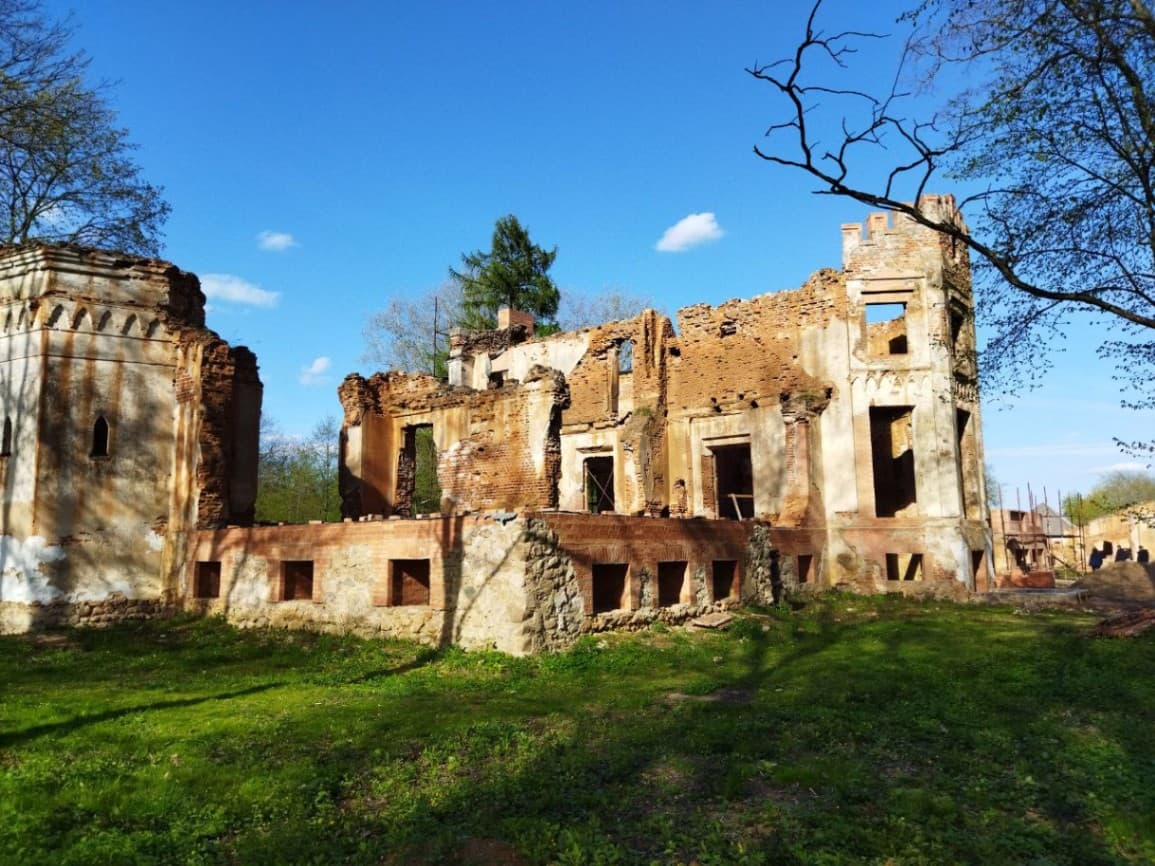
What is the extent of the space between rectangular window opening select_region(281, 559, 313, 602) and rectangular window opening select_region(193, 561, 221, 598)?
206 centimetres

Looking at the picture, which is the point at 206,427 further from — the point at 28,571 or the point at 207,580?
the point at 28,571

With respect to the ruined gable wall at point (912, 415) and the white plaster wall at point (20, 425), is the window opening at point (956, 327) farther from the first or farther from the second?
the white plaster wall at point (20, 425)

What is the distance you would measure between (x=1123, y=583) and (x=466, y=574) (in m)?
19.2

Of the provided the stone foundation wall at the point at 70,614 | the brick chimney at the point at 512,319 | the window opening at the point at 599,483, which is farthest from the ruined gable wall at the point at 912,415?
the stone foundation wall at the point at 70,614

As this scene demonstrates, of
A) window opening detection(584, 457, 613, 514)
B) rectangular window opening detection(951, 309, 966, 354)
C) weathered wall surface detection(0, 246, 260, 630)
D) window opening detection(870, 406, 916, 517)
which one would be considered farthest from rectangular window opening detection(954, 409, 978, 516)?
weathered wall surface detection(0, 246, 260, 630)

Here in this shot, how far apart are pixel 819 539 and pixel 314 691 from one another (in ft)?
49.3

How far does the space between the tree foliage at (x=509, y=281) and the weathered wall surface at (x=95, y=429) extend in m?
23.3

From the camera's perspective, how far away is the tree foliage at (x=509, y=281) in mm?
40344

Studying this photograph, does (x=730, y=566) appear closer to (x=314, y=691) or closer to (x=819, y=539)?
(x=819, y=539)

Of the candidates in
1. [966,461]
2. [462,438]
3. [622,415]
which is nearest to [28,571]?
[462,438]

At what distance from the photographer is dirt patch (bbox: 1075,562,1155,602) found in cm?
2233

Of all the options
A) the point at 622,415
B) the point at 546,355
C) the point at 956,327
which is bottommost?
the point at 622,415

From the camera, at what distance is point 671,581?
16078 mm

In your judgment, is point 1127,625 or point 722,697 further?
point 1127,625
